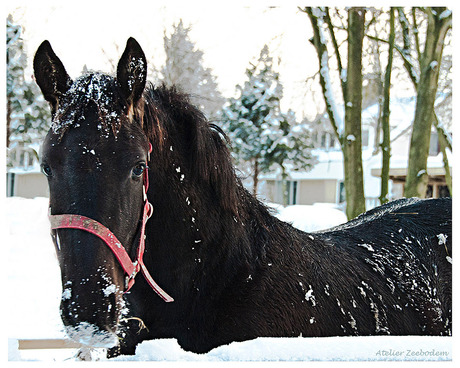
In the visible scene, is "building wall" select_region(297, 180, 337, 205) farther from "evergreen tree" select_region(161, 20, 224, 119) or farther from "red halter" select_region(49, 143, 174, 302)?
"red halter" select_region(49, 143, 174, 302)

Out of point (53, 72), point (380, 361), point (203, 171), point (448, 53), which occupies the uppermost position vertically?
point (448, 53)

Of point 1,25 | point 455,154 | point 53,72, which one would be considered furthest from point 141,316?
point 455,154

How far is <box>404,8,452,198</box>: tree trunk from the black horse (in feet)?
14.6

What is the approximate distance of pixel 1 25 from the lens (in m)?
2.67

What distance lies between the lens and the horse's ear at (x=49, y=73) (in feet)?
6.23

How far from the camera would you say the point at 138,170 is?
5.92ft

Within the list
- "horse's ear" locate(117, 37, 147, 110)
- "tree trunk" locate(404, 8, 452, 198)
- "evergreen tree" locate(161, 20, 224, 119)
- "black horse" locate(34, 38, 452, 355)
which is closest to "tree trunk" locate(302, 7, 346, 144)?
"tree trunk" locate(404, 8, 452, 198)

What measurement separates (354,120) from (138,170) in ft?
18.2

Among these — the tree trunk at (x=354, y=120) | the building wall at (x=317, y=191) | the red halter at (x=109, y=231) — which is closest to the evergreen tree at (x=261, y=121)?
the building wall at (x=317, y=191)

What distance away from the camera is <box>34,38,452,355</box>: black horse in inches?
65.1

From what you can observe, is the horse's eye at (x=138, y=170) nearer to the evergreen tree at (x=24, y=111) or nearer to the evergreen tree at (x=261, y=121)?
the evergreen tree at (x=24, y=111)

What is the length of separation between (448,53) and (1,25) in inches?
274

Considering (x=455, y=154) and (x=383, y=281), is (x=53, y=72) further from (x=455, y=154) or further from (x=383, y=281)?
(x=455, y=154)

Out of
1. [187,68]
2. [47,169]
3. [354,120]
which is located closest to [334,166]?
[187,68]
